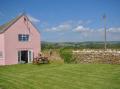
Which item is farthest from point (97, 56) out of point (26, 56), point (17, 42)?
point (17, 42)

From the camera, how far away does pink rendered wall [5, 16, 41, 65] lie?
3819cm

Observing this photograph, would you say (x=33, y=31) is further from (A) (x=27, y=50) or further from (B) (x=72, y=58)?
(B) (x=72, y=58)

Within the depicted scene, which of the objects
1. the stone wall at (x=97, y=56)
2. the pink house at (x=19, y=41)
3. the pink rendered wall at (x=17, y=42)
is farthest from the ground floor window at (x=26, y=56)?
the stone wall at (x=97, y=56)

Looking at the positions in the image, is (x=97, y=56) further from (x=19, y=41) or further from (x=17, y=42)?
(x=17, y=42)

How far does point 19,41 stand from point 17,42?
19.4 inches

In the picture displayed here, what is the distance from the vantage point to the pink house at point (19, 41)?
38000 millimetres

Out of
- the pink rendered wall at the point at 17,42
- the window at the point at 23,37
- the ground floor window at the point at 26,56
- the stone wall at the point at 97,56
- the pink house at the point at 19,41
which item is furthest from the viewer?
the ground floor window at the point at 26,56

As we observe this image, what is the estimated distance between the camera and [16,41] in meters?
39.2

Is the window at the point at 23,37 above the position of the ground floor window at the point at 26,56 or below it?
above

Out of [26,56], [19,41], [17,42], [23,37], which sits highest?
[23,37]

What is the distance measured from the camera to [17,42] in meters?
39.4

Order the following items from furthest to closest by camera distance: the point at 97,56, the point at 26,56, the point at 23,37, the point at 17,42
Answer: the point at 26,56
the point at 23,37
the point at 17,42
the point at 97,56

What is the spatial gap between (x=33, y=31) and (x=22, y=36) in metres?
2.41

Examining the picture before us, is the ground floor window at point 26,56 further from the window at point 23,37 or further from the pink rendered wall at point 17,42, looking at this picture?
the window at point 23,37
